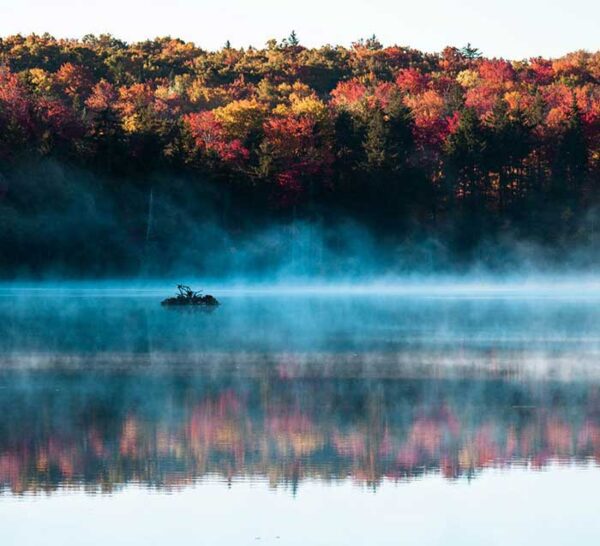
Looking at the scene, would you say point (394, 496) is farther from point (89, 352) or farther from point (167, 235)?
point (167, 235)

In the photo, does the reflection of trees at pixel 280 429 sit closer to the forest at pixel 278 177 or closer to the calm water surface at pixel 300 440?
the calm water surface at pixel 300 440

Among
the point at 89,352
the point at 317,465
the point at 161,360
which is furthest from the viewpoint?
the point at 89,352

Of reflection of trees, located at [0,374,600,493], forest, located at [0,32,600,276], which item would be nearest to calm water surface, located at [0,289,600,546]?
reflection of trees, located at [0,374,600,493]

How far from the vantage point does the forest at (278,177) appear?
203 ft

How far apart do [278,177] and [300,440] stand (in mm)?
55386

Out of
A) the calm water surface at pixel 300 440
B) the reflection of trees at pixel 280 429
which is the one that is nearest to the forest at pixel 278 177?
the calm water surface at pixel 300 440

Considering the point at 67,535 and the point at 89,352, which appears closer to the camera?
the point at 67,535

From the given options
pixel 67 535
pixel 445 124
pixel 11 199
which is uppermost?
pixel 445 124

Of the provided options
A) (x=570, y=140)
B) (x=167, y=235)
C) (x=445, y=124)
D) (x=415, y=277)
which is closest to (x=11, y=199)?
(x=167, y=235)

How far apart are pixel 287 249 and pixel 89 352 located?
44.7 m

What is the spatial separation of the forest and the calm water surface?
36.2m

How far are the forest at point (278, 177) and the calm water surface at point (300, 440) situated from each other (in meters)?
36.2

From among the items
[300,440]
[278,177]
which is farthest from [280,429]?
[278,177]

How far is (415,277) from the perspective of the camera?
67312 mm
